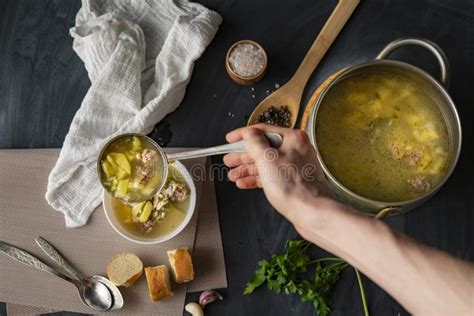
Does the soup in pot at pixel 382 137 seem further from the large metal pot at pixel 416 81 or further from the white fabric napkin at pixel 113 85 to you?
the white fabric napkin at pixel 113 85

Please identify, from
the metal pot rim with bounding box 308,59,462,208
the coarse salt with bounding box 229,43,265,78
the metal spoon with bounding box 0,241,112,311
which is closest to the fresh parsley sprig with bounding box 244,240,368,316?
the metal pot rim with bounding box 308,59,462,208

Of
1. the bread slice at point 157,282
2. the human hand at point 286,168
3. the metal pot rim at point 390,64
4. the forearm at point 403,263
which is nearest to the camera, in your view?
the forearm at point 403,263

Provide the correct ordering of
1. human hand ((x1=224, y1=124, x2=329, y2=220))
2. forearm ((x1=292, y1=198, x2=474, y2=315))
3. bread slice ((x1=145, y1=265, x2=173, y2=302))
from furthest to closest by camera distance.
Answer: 1. bread slice ((x1=145, y1=265, x2=173, y2=302))
2. human hand ((x1=224, y1=124, x2=329, y2=220))
3. forearm ((x1=292, y1=198, x2=474, y2=315))

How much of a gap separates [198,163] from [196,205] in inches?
4.7

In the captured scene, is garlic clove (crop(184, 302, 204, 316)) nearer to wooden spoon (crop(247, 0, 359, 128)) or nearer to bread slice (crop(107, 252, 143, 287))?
bread slice (crop(107, 252, 143, 287))

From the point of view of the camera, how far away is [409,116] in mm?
1243

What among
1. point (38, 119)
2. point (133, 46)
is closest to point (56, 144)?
point (38, 119)

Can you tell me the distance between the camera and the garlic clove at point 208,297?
1343 millimetres

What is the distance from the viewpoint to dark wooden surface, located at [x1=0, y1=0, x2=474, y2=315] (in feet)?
4.50

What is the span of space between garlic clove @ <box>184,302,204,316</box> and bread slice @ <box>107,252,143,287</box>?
0.53 feet

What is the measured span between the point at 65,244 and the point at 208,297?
427mm

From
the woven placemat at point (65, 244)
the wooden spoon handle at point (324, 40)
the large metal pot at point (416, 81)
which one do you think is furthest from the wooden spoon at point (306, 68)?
the woven placemat at point (65, 244)

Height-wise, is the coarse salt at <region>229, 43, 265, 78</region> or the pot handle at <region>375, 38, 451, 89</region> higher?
the pot handle at <region>375, 38, 451, 89</region>

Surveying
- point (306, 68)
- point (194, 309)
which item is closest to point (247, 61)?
point (306, 68)
